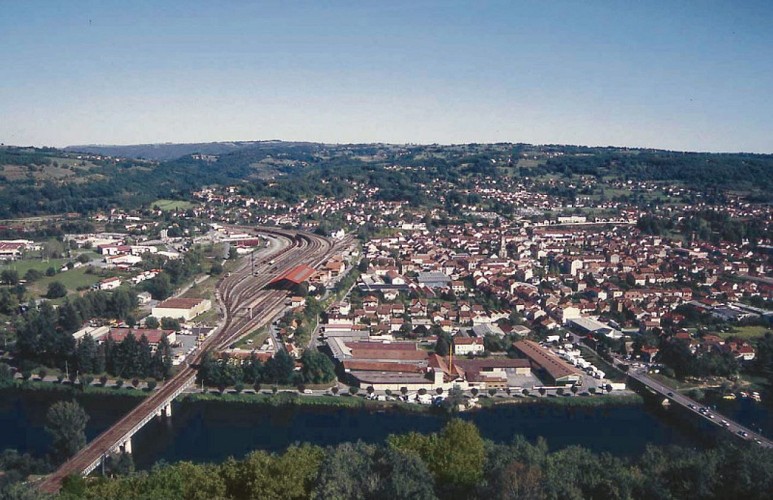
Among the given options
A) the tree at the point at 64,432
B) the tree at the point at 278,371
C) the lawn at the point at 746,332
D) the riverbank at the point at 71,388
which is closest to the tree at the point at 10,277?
the riverbank at the point at 71,388

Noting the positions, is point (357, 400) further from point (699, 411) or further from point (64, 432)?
point (699, 411)

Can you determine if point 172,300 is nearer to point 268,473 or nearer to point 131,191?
point 268,473

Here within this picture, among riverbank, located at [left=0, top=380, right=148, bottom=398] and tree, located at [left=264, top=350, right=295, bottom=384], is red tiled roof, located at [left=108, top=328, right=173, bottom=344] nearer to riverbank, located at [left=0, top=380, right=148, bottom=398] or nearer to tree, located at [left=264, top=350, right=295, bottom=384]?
riverbank, located at [left=0, top=380, right=148, bottom=398]

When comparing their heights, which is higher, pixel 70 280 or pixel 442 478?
pixel 442 478

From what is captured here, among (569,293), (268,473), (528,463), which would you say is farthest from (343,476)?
(569,293)

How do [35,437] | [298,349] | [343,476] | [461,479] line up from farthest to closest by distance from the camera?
[298,349] < [35,437] < [461,479] < [343,476]

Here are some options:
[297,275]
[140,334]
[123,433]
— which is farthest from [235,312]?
[123,433]
